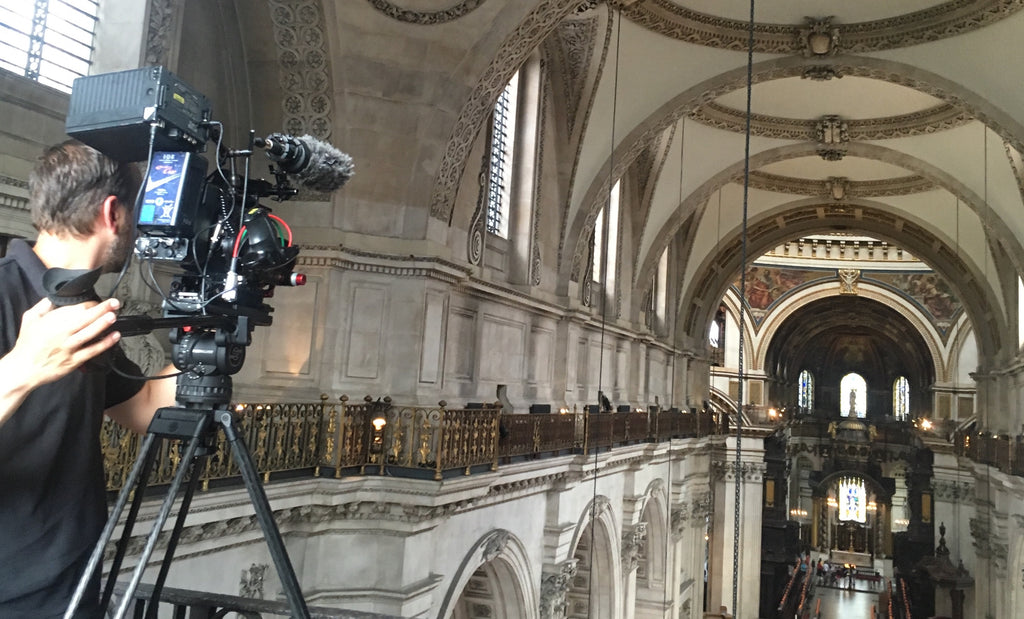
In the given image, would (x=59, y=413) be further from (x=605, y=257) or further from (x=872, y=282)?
(x=872, y=282)

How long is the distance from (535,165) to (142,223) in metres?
11.1

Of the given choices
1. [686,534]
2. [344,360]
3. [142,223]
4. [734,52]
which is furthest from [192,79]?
[686,534]

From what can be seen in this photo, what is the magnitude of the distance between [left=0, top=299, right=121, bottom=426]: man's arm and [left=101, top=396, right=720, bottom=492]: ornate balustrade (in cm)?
419

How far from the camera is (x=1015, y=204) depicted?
16.6m

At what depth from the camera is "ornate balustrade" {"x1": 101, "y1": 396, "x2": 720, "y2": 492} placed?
5.80m

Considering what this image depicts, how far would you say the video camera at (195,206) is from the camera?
5.70ft

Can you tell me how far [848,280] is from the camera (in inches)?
1292

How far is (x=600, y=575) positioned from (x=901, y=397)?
3967 centimetres

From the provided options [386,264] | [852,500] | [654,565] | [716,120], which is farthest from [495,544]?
[852,500]

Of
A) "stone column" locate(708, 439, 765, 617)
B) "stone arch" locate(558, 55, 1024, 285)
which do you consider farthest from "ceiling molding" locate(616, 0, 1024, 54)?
"stone column" locate(708, 439, 765, 617)

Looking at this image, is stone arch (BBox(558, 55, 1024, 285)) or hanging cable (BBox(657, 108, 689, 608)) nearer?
stone arch (BBox(558, 55, 1024, 285))

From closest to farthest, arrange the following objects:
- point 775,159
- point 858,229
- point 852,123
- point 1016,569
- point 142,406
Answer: point 142,406 < point 1016,569 < point 852,123 < point 775,159 < point 858,229

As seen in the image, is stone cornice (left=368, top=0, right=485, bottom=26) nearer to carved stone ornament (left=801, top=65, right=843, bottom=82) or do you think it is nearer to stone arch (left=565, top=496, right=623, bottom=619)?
carved stone ornament (left=801, top=65, right=843, bottom=82)

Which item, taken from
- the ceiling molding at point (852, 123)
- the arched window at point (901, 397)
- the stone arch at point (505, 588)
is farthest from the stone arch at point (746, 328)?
the stone arch at point (505, 588)
